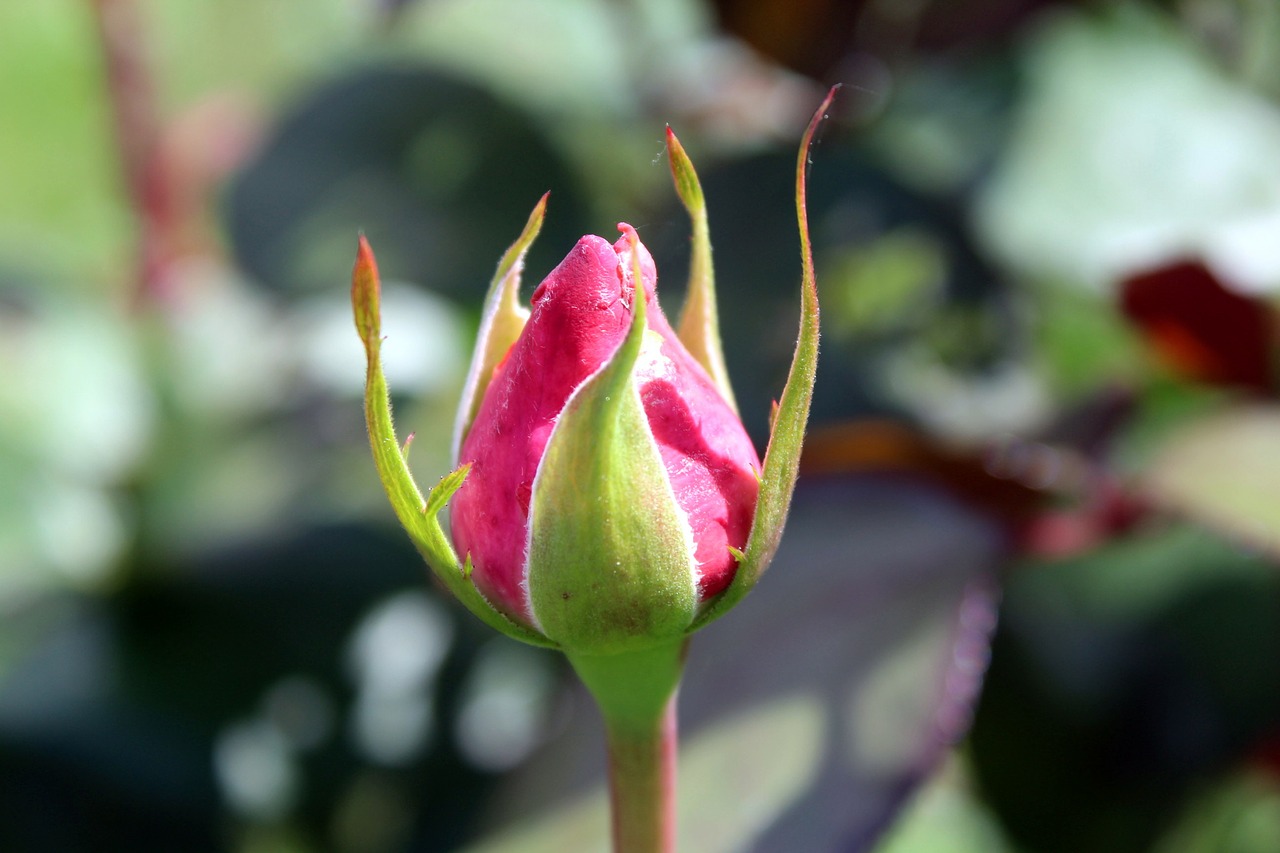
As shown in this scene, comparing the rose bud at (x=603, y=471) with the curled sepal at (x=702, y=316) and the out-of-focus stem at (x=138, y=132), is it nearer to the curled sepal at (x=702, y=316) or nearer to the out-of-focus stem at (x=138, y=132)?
the curled sepal at (x=702, y=316)

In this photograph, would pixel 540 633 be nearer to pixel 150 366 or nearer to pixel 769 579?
pixel 769 579

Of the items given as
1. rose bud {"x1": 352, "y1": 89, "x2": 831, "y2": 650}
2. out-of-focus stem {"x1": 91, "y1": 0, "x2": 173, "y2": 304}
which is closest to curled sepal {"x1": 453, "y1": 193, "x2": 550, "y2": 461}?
rose bud {"x1": 352, "y1": 89, "x2": 831, "y2": 650}

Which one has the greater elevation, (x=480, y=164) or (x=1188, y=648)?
(x=480, y=164)

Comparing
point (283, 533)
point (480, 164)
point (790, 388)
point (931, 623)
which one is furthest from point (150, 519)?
point (790, 388)

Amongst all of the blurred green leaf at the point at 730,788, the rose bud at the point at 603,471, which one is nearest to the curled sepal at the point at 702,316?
the rose bud at the point at 603,471

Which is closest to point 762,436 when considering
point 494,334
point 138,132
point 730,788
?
point 730,788

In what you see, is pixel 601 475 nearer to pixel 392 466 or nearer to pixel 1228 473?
pixel 392 466
